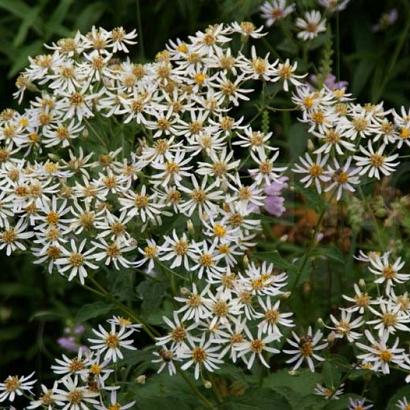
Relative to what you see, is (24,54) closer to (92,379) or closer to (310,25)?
(310,25)

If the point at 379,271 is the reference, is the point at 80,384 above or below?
below

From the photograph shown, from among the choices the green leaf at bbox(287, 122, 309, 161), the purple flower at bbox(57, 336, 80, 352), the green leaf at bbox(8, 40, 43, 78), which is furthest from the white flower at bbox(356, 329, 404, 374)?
the green leaf at bbox(8, 40, 43, 78)

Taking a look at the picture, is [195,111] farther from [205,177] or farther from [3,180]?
[3,180]

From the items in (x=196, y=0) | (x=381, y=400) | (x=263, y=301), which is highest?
(x=196, y=0)

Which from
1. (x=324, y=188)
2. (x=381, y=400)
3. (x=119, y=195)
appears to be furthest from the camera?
(x=381, y=400)

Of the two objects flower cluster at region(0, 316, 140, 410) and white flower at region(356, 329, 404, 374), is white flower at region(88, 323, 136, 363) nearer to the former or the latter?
flower cluster at region(0, 316, 140, 410)

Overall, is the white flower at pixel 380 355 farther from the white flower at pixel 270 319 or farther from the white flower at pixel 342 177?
the white flower at pixel 342 177

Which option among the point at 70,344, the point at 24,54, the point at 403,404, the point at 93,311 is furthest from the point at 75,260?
the point at 24,54

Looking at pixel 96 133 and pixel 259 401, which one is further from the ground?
pixel 96 133

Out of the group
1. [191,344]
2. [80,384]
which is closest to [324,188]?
[191,344]
